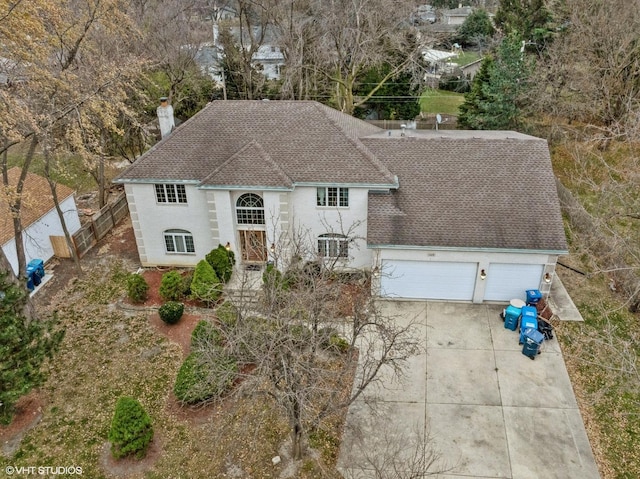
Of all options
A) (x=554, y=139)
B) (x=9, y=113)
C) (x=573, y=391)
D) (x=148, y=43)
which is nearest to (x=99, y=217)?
(x=9, y=113)

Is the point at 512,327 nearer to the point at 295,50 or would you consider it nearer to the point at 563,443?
the point at 563,443

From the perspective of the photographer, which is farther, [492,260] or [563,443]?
[492,260]

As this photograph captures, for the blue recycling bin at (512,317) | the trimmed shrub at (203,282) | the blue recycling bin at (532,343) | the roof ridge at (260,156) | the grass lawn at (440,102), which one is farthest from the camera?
the grass lawn at (440,102)

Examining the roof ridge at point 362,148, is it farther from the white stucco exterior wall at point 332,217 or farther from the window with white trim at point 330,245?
the window with white trim at point 330,245

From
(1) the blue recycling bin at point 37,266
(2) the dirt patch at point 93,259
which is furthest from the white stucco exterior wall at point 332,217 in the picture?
(1) the blue recycling bin at point 37,266

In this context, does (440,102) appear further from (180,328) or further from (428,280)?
(180,328)

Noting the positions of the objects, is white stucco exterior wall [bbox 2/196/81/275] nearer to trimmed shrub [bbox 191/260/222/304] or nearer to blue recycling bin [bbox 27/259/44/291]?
blue recycling bin [bbox 27/259/44/291]

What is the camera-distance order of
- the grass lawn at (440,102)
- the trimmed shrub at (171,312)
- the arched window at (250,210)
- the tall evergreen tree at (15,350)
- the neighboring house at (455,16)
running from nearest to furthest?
1. the tall evergreen tree at (15,350)
2. the trimmed shrub at (171,312)
3. the arched window at (250,210)
4. the grass lawn at (440,102)
5. the neighboring house at (455,16)
